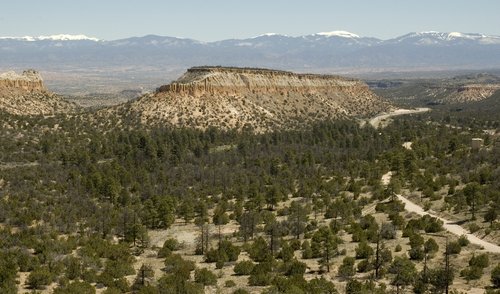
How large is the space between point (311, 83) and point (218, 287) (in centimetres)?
13325

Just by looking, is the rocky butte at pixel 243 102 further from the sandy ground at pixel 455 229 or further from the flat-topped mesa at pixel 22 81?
the sandy ground at pixel 455 229

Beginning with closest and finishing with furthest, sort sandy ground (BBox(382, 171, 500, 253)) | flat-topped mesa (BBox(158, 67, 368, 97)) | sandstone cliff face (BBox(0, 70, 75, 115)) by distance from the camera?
sandy ground (BBox(382, 171, 500, 253)), sandstone cliff face (BBox(0, 70, 75, 115)), flat-topped mesa (BBox(158, 67, 368, 97))

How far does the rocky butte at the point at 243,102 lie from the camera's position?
13012cm

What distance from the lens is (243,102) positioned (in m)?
142

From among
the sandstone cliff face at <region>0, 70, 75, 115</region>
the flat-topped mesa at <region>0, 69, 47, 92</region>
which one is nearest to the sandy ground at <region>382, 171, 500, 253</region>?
the sandstone cliff face at <region>0, 70, 75, 115</region>

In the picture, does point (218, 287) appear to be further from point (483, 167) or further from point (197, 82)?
point (197, 82)

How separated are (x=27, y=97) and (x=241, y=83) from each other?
52.6 metres

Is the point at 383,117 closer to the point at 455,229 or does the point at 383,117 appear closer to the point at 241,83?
the point at 241,83

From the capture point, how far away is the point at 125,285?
45000 millimetres

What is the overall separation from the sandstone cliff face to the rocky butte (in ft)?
71.9

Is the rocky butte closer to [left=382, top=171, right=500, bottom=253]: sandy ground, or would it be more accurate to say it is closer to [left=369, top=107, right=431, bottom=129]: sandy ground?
[left=369, top=107, right=431, bottom=129]: sandy ground

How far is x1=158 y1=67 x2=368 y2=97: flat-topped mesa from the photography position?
450 feet

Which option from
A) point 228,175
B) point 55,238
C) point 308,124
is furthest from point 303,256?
point 308,124

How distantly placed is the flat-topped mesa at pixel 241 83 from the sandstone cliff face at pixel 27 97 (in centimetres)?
2765
